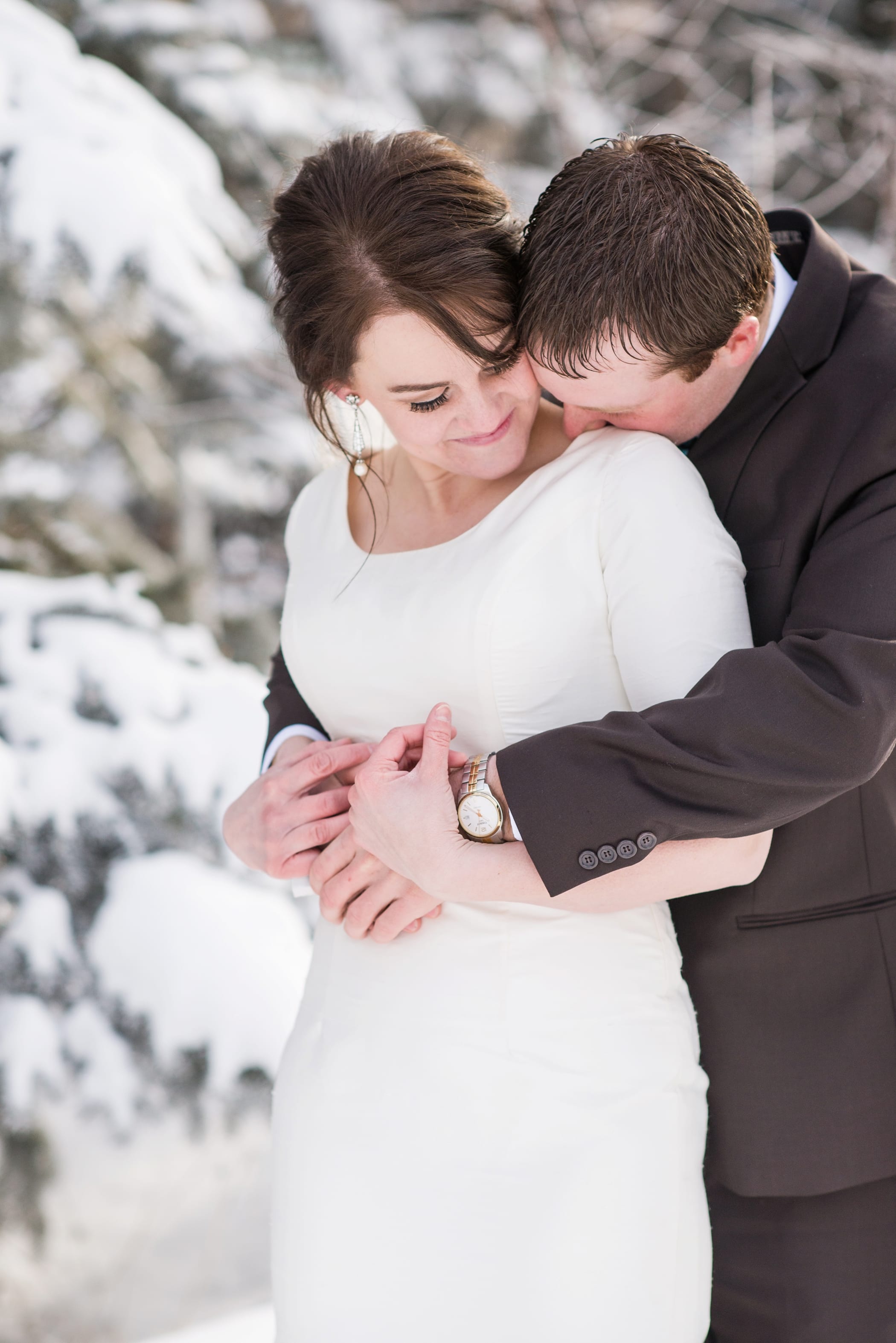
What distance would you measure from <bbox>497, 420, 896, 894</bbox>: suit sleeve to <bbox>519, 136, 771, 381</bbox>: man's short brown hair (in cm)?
38

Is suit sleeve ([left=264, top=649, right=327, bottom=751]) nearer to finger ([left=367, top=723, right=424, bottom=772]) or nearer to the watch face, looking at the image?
finger ([left=367, top=723, right=424, bottom=772])

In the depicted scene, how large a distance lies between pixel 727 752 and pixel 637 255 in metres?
0.56

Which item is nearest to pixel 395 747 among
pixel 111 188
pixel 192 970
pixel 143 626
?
pixel 192 970

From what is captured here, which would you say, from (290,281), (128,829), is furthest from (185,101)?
(290,281)

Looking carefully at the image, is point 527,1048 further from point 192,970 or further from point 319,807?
point 192,970

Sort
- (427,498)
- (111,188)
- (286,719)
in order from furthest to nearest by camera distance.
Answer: (111,188)
(286,719)
(427,498)

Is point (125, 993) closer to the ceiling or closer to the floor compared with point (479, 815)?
closer to the floor

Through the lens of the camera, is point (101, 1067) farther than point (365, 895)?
Yes

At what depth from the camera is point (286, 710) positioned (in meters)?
1.67

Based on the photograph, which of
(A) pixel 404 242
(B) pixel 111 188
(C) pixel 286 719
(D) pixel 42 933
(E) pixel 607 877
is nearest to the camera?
(E) pixel 607 877

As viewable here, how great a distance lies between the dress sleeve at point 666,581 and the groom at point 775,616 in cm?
7

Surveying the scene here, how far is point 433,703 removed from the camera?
4.49ft

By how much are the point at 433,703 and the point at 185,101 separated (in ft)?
10.5

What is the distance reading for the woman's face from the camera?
1.32 metres
